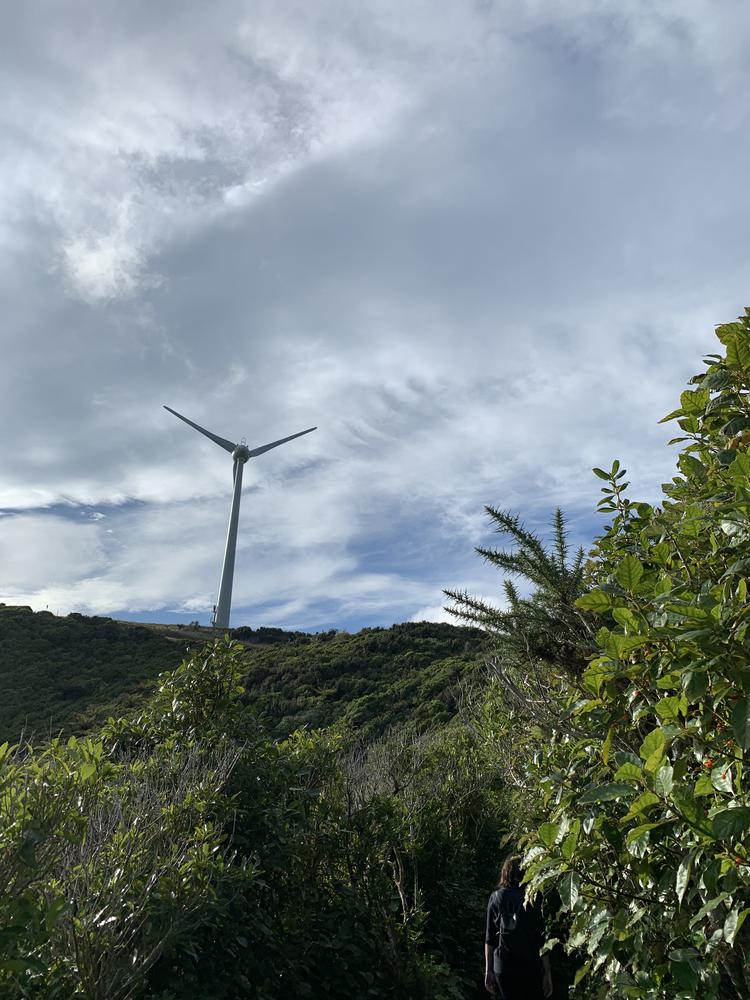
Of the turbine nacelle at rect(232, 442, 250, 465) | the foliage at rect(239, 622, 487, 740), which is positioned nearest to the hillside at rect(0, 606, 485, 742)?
the foliage at rect(239, 622, 487, 740)

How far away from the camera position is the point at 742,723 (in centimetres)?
144

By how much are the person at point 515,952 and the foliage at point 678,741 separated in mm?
3011

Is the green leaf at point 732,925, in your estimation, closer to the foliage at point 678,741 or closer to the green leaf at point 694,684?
the foliage at point 678,741

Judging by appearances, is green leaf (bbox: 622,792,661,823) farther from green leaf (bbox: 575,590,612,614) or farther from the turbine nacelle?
the turbine nacelle

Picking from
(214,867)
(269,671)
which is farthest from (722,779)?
(269,671)

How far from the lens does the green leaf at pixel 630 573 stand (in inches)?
73.9

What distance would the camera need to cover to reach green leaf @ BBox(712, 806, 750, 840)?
1.39 metres

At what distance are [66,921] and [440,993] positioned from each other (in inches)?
147

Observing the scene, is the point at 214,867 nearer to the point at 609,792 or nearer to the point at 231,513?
the point at 609,792

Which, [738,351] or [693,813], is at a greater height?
[738,351]

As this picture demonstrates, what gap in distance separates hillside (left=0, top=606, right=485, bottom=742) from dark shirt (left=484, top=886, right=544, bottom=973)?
1469 centimetres

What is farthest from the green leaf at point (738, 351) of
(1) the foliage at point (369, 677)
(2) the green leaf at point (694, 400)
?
(1) the foliage at point (369, 677)

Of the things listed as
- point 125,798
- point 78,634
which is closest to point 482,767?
point 125,798

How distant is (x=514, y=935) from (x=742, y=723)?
4.80 m
